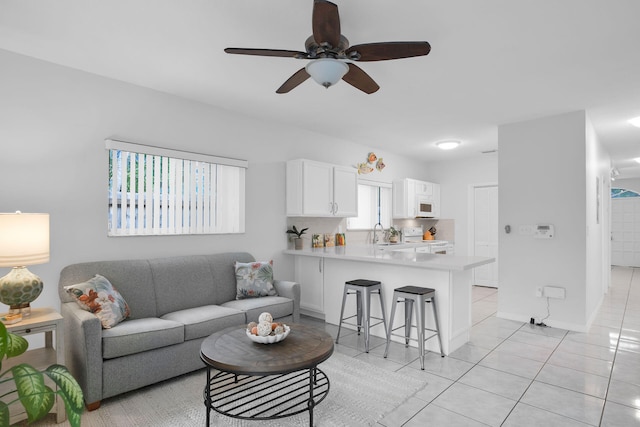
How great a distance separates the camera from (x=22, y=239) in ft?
7.66

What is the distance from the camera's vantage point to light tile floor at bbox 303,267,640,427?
241cm

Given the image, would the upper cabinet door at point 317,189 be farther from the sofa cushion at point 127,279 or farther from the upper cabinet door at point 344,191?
the sofa cushion at point 127,279

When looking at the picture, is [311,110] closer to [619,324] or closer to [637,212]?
[619,324]

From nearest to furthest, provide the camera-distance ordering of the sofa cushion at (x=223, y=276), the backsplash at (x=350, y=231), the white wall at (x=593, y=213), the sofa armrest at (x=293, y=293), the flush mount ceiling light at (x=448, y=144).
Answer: the sofa cushion at (x=223, y=276) → the sofa armrest at (x=293, y=293) → the white wall at (x=593, y=213) → the backsplash at (x=350, y=231) → the flush mount ceiling light at (x=448, y=144)

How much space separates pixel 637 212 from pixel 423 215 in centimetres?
752

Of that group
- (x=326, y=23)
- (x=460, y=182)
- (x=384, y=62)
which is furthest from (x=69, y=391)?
(x=460, y=182)

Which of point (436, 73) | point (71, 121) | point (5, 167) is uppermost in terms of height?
point (436, 73)

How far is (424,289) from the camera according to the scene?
349 centimetres

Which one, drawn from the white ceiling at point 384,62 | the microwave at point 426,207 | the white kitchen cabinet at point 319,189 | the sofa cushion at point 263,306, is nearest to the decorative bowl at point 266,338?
the sofa cushion at point 263,306

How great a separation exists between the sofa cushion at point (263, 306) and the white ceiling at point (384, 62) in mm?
2109

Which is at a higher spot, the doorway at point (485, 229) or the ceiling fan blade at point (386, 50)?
the ceiling fan blade at point (386, 50)

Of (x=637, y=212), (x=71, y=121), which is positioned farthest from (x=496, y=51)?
(x=637, y=212)

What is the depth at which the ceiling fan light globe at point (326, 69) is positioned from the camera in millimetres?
2197

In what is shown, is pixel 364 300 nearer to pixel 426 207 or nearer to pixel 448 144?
pixel 448 144
